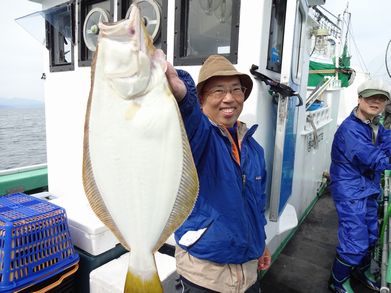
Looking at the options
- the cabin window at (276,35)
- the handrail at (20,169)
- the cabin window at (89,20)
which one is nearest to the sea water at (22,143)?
the handrail at (20,169)

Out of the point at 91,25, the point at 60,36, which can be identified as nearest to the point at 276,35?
the point at 91,25

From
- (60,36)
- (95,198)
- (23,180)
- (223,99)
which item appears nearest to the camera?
(95,198)

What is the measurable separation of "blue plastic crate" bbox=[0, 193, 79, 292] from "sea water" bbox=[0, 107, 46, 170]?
15.5 feet

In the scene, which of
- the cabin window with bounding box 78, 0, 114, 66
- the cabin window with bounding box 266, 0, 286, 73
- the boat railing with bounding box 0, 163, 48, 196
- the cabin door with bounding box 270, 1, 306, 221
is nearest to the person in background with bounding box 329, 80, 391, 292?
the cabin door with bounding box 270, 1, 306, 221

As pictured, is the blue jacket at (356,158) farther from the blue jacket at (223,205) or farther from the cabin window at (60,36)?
the cabin window at (60,36)

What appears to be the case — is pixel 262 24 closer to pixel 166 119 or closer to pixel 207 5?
pixel 207 5

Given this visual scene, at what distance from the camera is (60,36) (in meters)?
4.08

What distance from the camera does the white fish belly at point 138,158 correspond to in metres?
0.95

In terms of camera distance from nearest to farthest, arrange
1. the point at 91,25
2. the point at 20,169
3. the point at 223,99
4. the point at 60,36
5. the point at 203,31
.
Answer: the point at 223,99 → the point at 203,31 → the point at 91,25 → the point at 60,36 → the point at 20,169

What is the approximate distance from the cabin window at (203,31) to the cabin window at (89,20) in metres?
0.96

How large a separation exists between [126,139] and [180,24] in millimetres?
2105

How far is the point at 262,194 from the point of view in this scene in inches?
72.9

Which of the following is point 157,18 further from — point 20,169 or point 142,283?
point 20,169

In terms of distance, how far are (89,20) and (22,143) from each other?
8.93 m
